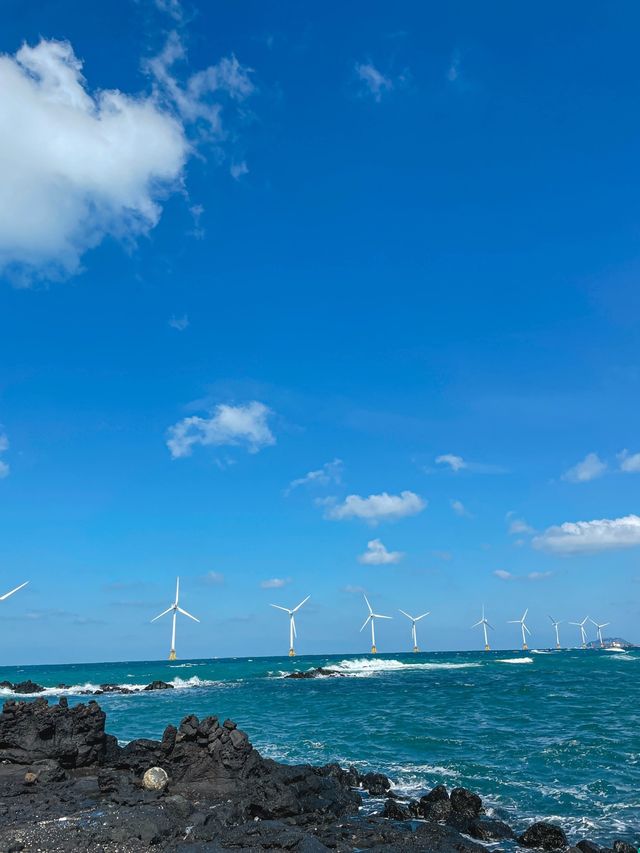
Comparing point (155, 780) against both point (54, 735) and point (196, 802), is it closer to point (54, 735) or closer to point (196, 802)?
point (196, 802)

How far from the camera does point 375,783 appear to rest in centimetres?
2538

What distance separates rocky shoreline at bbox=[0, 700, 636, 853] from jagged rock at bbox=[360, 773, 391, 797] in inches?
2.5

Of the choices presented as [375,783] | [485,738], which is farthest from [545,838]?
[485,738]

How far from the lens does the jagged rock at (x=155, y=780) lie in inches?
866

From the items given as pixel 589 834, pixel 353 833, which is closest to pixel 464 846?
pixel 353 833

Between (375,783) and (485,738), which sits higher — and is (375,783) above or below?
above

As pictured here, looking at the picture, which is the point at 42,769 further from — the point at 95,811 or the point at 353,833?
the point at 353,833

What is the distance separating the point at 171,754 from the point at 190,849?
8.76 metres

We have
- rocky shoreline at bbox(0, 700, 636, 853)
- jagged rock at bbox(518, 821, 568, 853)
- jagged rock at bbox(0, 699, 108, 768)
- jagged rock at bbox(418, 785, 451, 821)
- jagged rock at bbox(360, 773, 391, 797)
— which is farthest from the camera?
jagged rock at bbox(0, 699, 108, 768)

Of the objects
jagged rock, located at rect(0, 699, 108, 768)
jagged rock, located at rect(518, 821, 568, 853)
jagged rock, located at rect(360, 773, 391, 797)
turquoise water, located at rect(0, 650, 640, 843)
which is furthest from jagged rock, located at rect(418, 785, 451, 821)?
jagged rock, located at rect(0, 699, 108, 768)

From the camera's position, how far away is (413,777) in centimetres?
2772

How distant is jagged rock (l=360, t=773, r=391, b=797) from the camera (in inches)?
975

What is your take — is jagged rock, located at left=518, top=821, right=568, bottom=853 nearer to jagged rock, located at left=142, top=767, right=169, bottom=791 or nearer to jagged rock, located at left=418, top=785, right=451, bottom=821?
jagged rock, located at left=418, top=785, right=451, bottom=821

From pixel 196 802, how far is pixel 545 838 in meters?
10.6
